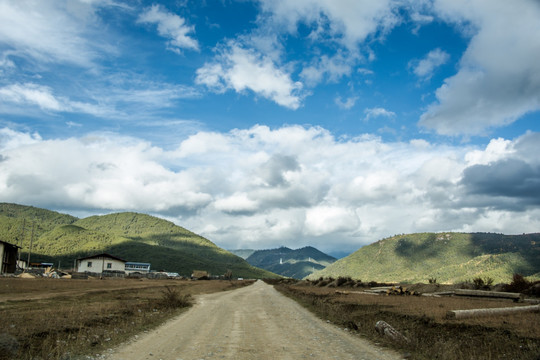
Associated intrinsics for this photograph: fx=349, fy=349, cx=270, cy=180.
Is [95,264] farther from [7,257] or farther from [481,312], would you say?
[481,312]

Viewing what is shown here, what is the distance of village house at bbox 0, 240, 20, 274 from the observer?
2987 inches

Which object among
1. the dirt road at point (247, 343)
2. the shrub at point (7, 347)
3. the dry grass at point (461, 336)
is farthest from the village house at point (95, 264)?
the shrub at point (7, 347)

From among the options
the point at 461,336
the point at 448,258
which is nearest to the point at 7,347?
the point at 461,336

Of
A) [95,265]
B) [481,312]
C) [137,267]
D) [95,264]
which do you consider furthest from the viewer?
[137,267]

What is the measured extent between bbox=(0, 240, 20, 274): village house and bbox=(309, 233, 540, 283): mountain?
114701 millimetres

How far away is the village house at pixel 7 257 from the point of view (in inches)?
2987

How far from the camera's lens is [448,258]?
150m

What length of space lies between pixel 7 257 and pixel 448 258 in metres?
154

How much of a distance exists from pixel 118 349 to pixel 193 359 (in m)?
3.44

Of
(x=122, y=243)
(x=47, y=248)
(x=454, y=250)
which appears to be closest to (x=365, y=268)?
(x=454, y=250)

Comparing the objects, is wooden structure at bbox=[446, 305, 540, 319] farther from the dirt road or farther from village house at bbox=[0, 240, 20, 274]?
village house at bbox=[0, 240, 20, 274]

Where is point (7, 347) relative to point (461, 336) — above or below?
above

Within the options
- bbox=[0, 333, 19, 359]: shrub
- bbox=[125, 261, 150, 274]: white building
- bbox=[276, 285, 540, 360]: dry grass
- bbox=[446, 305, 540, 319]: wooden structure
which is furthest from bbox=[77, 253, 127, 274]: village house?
bbox=[446, 305, 540, 319]: wooden structure

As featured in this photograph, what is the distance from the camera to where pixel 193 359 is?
415 inches
